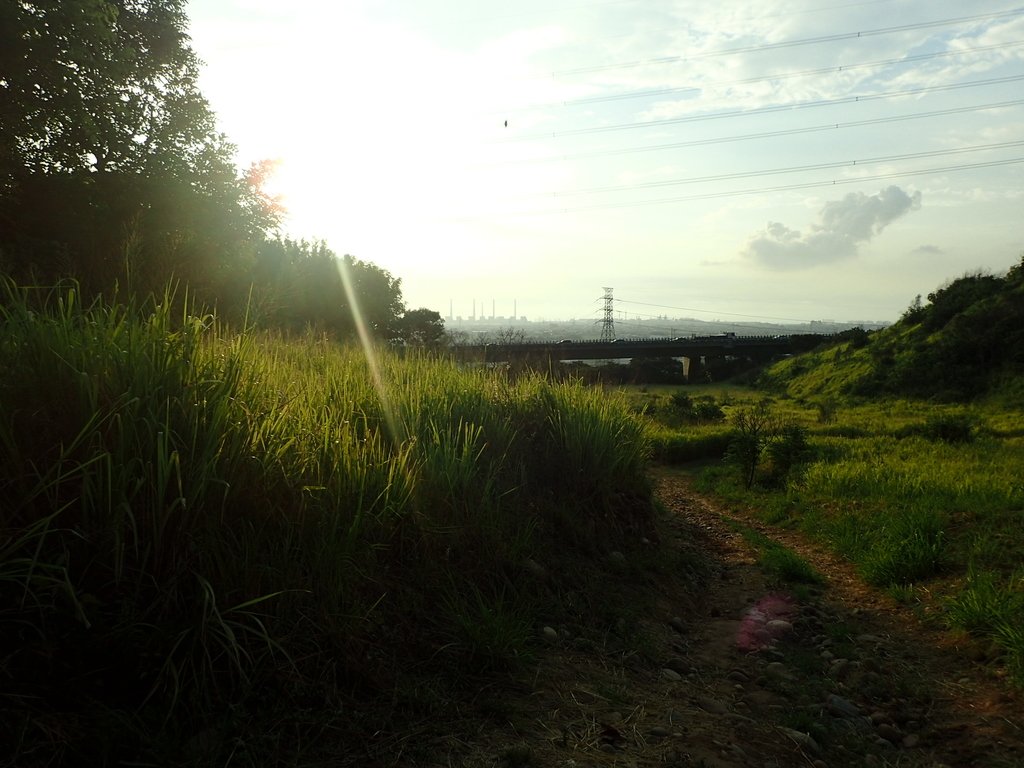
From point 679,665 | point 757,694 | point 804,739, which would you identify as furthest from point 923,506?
point 804,739

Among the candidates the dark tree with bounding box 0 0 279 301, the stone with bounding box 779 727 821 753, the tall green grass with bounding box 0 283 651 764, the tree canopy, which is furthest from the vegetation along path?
the dark tree with bounding box 0 0 279 301

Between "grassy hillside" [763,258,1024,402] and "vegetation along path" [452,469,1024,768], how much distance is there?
26.0 m

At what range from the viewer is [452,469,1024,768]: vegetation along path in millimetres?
3195

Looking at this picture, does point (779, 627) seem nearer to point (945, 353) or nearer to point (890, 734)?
point (890, 734)

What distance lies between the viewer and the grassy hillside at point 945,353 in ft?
95.4

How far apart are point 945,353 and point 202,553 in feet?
120

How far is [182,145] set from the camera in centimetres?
1988

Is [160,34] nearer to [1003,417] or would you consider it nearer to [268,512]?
[268,512]

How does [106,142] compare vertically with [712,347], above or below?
above

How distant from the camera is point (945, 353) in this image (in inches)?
1246

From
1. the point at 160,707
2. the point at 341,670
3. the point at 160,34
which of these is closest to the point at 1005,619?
the point at 341,670

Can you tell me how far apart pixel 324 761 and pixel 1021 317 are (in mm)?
37747

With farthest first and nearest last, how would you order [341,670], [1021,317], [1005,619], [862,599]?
[1021,317] → [862,599] → [1005,619] → [341,670]

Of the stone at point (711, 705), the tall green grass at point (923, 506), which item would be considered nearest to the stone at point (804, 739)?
the stone at point (711, 705)
